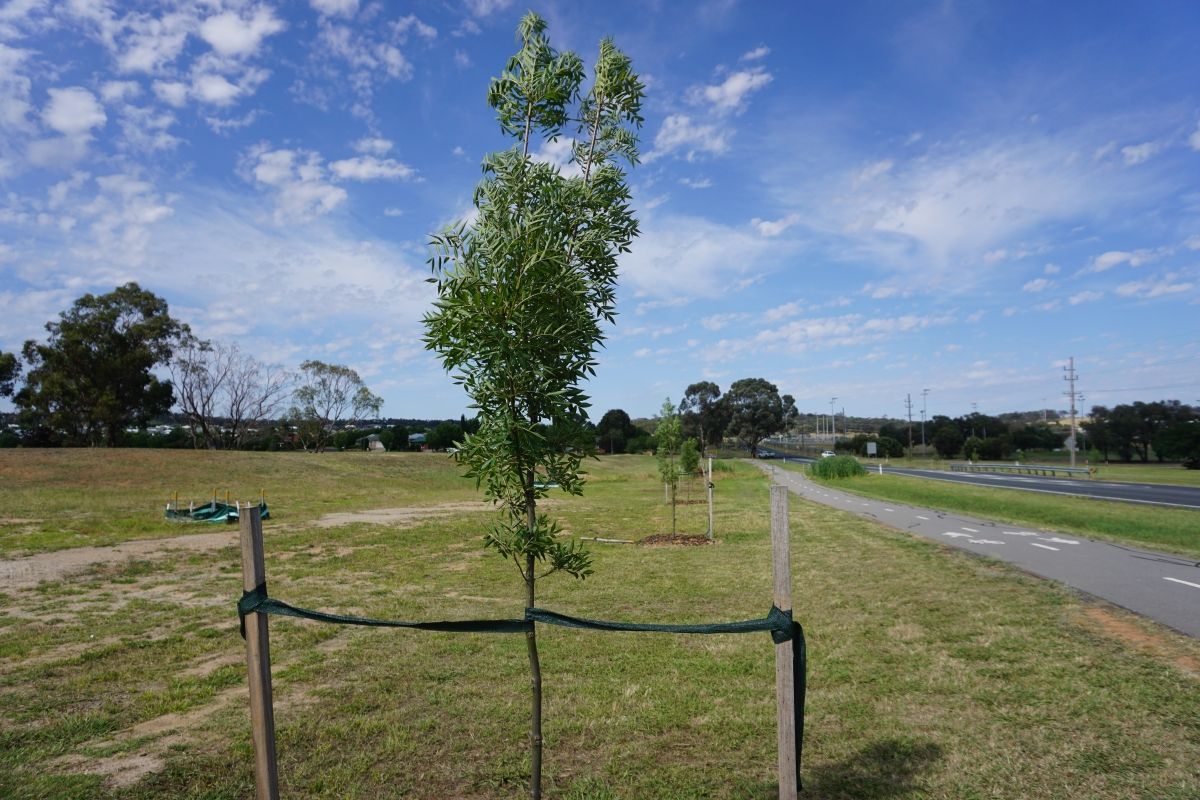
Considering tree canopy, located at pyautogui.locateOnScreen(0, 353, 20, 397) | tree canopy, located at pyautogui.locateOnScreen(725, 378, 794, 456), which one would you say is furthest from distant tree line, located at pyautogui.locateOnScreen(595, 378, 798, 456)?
tree canopy, located at pyautogui.locateOnScreen(0, 353, 20, 397)

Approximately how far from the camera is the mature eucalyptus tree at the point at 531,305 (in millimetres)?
3373

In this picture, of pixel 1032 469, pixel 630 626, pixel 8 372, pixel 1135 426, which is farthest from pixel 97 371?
pixel 1135 426

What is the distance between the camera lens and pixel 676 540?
17219 mm

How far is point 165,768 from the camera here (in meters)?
4.62

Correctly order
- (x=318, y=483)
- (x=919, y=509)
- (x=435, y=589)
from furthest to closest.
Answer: (x=318, y=483) → (x=919, y=509) → (x=435, y=589)

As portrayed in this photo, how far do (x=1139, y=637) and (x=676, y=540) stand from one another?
10807 mm

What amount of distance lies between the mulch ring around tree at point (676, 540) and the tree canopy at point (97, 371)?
170ft

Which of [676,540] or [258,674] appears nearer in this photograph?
[258,674]

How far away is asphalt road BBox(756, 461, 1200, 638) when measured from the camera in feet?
28.0

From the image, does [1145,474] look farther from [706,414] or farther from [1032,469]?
[706,414]

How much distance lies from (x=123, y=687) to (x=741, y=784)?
5.91 metres

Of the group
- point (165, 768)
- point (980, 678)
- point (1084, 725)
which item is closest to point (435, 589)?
point (165, 768)

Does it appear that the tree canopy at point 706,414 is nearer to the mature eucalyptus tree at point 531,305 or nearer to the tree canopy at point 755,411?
the tree canopy at point 755,411

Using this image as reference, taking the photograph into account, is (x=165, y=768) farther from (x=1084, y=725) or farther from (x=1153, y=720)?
(x=1153, y=720)
